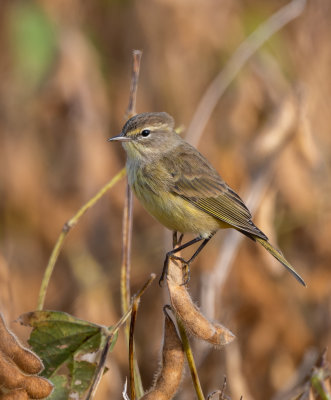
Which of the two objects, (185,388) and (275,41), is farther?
(275,41)

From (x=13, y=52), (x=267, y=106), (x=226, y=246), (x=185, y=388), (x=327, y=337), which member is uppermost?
(x=13, y=52)

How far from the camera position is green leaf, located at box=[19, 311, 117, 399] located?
2154mm

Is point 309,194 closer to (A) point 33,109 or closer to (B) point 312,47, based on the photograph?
(B) point 312,47

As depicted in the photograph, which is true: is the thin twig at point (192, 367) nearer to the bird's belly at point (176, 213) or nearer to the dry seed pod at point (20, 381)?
the dry seed pod at point (20, 381)

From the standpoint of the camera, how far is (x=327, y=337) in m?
4.36

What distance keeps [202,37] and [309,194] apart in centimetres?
186

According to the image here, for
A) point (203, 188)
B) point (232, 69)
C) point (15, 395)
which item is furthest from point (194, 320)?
point (232, 69)

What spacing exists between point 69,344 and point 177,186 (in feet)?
4.51

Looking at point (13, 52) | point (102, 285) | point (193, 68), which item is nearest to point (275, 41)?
point (193, 68)

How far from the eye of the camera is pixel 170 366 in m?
2.05

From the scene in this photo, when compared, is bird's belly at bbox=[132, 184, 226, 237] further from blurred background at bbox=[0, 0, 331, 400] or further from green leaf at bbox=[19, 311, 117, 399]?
green leaf at bbox=[19, 311, 117, 399]

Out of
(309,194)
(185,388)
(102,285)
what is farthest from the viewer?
(102,285)

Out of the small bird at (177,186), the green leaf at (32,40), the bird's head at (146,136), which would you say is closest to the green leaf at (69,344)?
the small bird at (177,186)

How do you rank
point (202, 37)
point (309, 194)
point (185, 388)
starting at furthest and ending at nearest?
point (202, 37), point (309, 194), point (185, 388)
